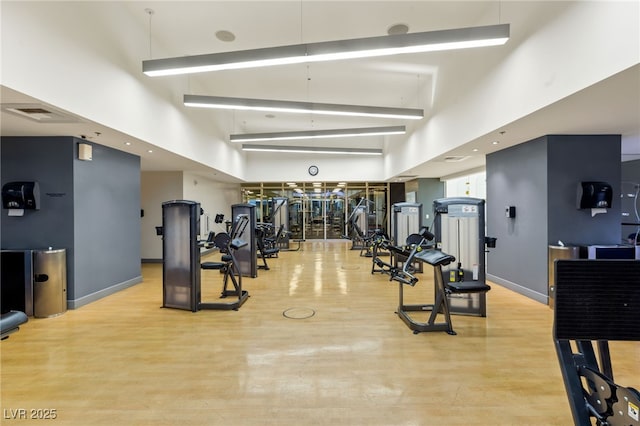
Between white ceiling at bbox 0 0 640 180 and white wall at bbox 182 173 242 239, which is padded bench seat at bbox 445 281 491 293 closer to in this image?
white ceiling at bbox 0 0 640 180

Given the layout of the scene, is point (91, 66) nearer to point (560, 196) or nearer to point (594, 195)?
point (560, 196)

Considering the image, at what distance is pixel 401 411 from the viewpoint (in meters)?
2.10

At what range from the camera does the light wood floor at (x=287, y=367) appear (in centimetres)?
210

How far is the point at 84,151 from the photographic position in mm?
4359

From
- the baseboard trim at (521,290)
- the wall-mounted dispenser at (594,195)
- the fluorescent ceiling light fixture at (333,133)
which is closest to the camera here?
the wall-mounted dispenser at (594,195)

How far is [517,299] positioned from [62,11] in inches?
291

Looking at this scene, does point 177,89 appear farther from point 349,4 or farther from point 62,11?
point 349,4

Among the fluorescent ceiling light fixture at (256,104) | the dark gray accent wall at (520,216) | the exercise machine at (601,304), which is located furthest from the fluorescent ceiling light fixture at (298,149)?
the exercise machine at (601,304)

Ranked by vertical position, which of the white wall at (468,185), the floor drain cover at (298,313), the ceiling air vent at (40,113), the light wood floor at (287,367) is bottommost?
the light wood floor at (287,367)

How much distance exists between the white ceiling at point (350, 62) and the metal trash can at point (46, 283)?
1789mm

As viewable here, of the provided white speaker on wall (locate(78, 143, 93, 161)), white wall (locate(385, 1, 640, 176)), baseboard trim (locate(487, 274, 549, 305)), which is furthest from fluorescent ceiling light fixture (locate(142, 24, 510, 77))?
baseboard trim (locate(487, 274, 549, 305))

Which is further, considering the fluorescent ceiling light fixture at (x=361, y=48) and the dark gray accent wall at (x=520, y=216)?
the dark gray accent wall at (x=520, y=216)

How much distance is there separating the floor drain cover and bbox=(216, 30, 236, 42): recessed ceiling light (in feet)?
14.4

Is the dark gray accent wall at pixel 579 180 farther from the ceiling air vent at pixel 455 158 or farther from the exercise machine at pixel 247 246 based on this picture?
the exercise machine at pixel 247 246
